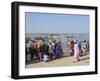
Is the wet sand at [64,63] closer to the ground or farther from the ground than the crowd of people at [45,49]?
closer to the ground

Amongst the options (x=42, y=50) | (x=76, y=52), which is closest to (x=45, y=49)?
(x=42, y=50)

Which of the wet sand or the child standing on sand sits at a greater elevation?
the child standing on sand

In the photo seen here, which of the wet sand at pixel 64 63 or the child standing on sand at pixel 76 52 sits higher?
the child standing on sand at pixel 76 52

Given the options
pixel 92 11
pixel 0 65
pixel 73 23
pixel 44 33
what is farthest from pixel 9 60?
pixel 92 11

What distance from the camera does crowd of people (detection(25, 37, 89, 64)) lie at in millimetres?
1256

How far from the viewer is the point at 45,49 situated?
4.22 ft

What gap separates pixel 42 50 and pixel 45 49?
0.01m

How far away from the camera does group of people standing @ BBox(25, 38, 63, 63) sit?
125 cm

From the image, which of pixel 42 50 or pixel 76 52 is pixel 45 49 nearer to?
pixel 42 50

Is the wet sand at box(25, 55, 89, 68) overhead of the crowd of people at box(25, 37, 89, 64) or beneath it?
beneath

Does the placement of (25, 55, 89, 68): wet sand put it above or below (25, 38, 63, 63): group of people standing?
below

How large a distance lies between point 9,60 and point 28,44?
0.34 feet

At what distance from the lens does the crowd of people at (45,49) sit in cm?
126

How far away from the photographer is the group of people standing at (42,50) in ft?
4.12
